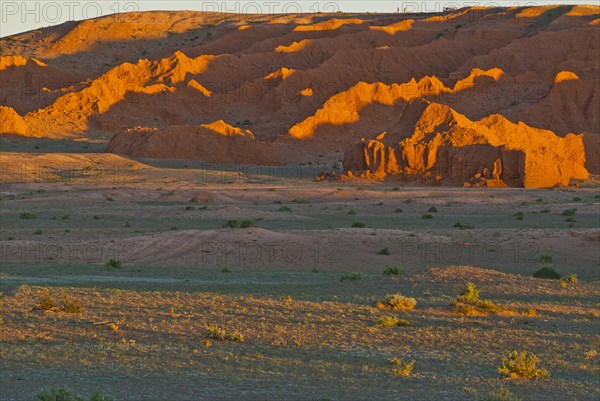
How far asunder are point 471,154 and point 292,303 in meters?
34.3

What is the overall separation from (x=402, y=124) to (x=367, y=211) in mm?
16062

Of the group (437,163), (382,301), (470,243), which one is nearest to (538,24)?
(437,163)

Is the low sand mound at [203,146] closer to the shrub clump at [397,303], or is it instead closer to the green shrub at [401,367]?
the shrub clump at [397,303]

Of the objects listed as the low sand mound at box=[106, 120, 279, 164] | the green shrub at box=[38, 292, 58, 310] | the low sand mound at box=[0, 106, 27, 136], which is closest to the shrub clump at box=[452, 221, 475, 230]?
the green shrub at box=[38, 292, 58, 310]

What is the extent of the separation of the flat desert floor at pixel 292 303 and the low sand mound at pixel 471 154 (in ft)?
31.1

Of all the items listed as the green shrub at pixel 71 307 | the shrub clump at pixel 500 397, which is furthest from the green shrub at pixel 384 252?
the shrub clump at pixel 500 397

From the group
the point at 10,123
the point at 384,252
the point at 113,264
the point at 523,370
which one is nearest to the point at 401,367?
the point at 523,370

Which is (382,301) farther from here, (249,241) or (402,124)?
(402,124)

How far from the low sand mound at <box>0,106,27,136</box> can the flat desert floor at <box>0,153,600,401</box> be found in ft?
101

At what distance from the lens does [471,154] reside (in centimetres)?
4906

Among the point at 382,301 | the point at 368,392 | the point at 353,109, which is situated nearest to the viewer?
the point at 368,392

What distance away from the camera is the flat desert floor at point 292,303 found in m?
11.0

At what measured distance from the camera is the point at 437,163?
5034cm

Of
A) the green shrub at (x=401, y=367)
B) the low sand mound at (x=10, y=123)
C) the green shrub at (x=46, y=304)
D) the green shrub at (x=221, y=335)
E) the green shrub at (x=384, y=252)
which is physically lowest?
the green shrub at (x=384, y=252)
